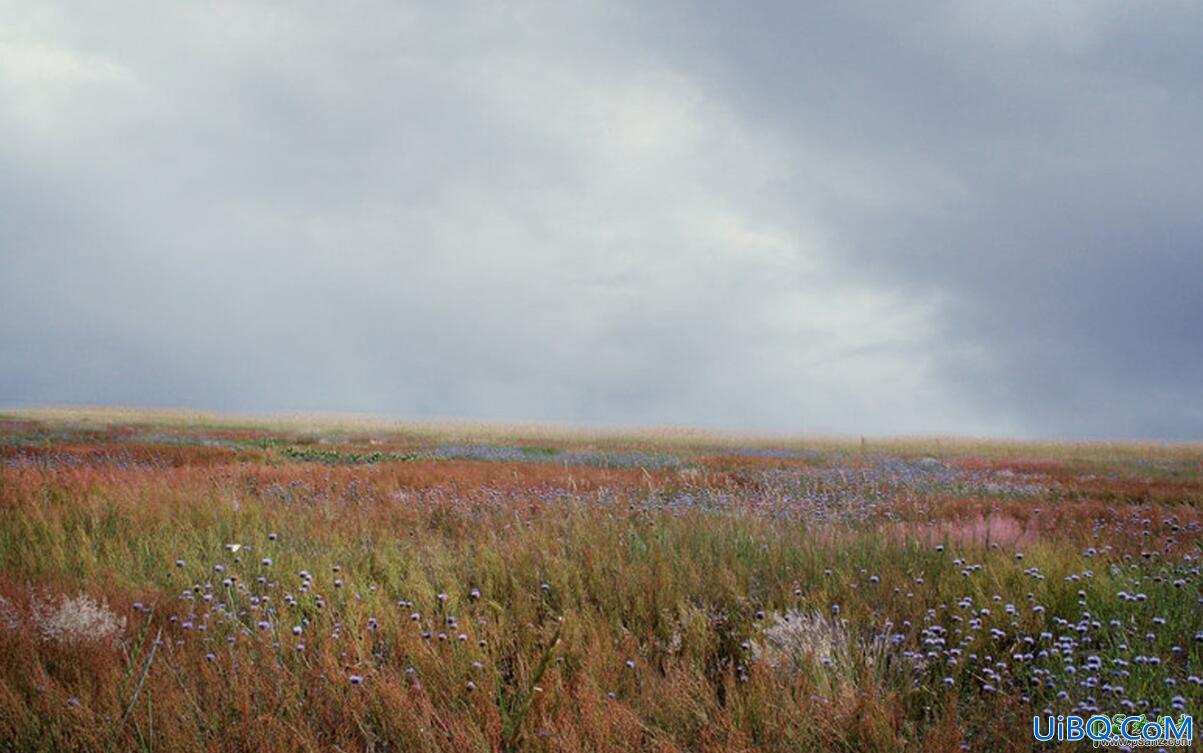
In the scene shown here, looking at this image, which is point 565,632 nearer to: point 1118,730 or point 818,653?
point 818,653

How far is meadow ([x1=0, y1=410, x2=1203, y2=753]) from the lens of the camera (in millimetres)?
3027

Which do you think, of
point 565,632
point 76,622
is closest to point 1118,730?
point 565,632

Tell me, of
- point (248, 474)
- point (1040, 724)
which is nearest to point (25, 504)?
point (248, 474)

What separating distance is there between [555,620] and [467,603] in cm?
72

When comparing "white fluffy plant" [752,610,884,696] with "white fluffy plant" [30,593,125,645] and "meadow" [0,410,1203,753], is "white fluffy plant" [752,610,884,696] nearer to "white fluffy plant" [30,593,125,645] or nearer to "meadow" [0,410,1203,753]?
"meadow" [0,410,1203,753]

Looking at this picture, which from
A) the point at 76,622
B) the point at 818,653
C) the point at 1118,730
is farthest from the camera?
the point at 76,622

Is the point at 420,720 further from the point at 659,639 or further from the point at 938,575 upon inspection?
the point at 938,575

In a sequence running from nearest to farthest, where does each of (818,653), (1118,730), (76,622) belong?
(1118,730), (818,653), (76,622)

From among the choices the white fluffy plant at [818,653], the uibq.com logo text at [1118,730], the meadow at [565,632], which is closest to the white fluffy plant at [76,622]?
the meadow at [565,632]

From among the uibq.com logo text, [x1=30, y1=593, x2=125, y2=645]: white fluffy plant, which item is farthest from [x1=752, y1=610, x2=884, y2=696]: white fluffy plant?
[x1=30, y1=593, x2=125, y2=645]: white fluffy plant

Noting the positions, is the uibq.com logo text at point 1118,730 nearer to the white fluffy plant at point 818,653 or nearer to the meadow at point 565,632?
the meadow at point 565,632

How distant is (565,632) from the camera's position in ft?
13.5

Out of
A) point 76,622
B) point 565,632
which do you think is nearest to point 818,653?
point 565,632

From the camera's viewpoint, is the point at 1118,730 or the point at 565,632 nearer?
the point at 1118,730
